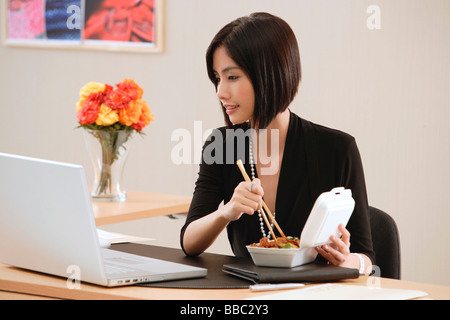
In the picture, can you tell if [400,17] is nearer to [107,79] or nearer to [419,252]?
[419,252]

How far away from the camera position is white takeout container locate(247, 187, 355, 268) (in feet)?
4.51

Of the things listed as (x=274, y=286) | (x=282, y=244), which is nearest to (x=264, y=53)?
(x=282, y=244)

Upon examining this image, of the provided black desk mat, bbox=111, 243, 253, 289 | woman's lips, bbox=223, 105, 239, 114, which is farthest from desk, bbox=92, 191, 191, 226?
woman's lips, bbox=223, 105, 239, 114

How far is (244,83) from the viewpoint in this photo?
1804 millimetres

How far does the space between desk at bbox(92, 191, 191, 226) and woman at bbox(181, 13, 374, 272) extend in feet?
2.07

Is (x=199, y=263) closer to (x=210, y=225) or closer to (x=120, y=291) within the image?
(x=210, y=225)

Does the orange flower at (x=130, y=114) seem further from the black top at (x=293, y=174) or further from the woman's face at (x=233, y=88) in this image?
the woman's face at (x=233, y=88)

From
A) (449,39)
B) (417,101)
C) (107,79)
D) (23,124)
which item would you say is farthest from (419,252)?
(23,124)

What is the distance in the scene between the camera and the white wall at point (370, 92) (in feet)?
10.0

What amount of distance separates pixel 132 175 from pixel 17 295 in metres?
2.57

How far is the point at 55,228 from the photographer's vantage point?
1.31 meters

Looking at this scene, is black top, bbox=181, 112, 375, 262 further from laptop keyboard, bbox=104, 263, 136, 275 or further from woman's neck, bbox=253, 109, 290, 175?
laptop keyboard, bbox=104, 263, 136, 275

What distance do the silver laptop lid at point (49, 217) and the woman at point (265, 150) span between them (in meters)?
0.43

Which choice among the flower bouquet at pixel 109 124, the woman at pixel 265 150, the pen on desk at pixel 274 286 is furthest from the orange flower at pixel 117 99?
the pen on desk at pixel 274 286
